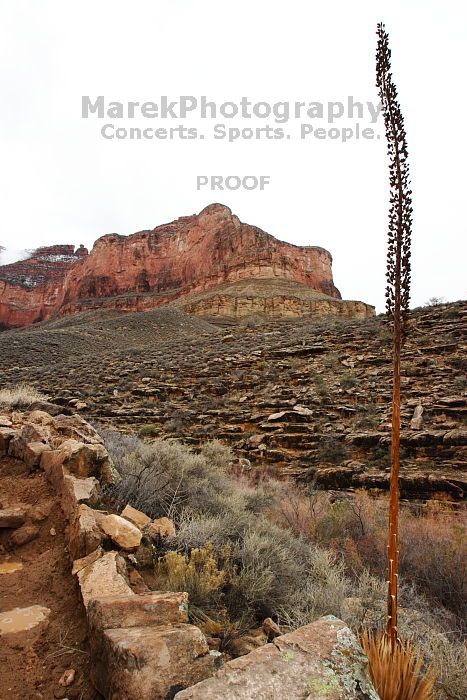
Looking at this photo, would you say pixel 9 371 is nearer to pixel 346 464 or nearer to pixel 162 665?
pixel 346 464

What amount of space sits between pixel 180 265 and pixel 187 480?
6677 centimetres

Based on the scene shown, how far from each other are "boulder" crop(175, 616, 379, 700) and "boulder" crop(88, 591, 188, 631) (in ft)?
1.81

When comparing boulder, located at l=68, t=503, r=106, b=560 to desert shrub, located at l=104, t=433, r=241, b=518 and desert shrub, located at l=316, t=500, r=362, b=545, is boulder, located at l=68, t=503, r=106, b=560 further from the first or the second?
desert shrub, located at l=316, t=500, r=362, b=545

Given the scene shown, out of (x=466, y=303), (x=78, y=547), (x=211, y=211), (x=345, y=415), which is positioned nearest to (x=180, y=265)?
(x=211, y=211)

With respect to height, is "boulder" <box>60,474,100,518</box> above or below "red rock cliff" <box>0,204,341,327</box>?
below

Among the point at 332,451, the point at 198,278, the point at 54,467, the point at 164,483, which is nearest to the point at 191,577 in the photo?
the point at 164,483

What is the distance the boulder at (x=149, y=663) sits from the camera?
1353 mm

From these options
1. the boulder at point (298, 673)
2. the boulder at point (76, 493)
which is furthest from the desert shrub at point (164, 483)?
the boulder at point (298, 673)

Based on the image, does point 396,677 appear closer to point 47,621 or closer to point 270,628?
point 270,628

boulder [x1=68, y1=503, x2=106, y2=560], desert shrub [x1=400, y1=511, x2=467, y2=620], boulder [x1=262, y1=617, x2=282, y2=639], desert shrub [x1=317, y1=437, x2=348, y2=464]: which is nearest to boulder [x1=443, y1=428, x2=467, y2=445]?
desert shrub [x1=317, y1=437, x2=348, y2=464]

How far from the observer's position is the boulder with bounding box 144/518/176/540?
279 centimetres

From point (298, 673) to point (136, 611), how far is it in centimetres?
83

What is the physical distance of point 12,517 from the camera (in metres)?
2.89

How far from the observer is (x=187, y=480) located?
4344 millimetres
